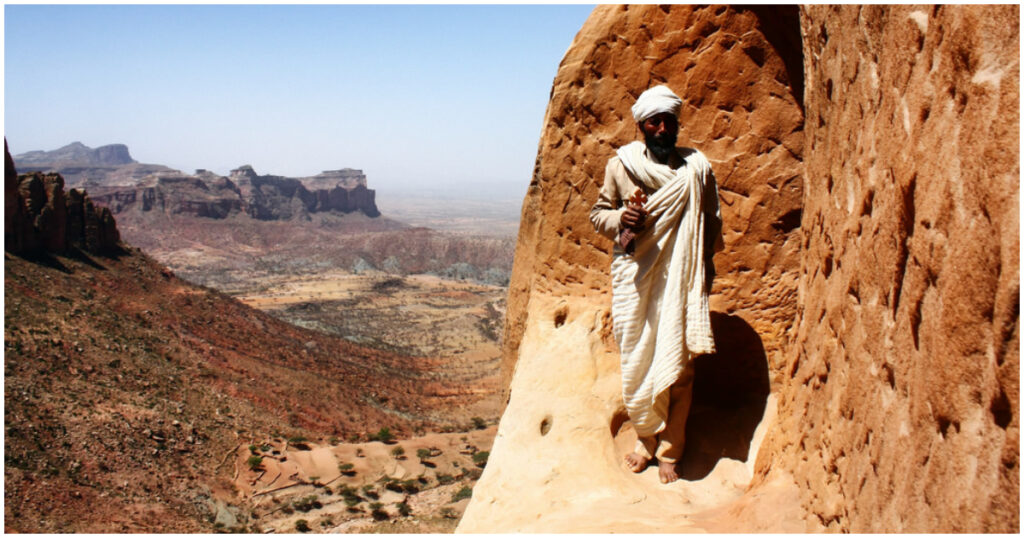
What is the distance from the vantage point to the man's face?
13.3 ft

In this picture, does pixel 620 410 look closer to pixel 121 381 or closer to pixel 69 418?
pixel 69 418

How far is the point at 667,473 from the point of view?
4.41m

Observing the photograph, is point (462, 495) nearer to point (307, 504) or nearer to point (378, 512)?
point (378, 512)

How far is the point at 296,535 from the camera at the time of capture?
1326 cm

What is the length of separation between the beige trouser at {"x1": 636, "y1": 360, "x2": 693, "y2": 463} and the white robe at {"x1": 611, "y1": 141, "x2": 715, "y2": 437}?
89 millimetres

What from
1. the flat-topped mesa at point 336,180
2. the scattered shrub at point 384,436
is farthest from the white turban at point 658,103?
the flat-topped mesa at point 336,180

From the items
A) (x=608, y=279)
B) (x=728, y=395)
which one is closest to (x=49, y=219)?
(x=608, y=279)

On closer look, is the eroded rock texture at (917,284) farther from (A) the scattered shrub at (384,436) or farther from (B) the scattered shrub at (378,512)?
(A) the scattered shrub at (384,436)

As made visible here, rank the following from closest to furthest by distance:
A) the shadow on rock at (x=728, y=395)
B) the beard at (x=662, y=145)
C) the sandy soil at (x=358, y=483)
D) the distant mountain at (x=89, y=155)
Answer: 1. the beard at (x=662, y=145)
2. the shadow on rock at (x=728, y=395)
3. the sandy soil at (x=358, y=483)
4. the distant mountain at (x=89, y=155)

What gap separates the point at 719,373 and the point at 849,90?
98.0 inches

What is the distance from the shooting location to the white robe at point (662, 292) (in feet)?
13.3

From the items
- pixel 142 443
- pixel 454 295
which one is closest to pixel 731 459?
pixel 142 443

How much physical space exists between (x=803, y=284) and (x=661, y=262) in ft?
3.53

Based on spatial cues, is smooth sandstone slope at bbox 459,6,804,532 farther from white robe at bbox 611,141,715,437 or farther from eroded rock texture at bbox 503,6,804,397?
white robe at bbox 611,141,715,437
